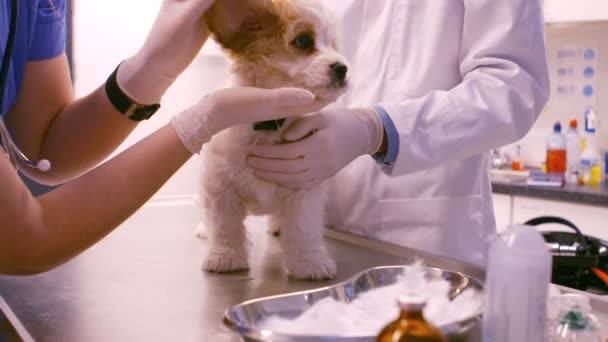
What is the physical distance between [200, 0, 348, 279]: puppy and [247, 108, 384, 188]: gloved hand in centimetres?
3

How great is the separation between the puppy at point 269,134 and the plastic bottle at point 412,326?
0.56 metres

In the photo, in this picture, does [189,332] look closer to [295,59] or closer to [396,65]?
[295,59]

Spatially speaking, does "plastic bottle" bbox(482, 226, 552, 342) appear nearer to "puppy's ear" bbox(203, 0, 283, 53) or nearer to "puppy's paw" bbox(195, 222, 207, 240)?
"puppy's ear" bbox(203, 0, 283, 53)

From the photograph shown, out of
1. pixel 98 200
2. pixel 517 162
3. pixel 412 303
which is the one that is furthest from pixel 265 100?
pixel 517 162

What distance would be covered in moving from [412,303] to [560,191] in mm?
2169

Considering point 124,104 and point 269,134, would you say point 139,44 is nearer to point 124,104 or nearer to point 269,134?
point 124,104

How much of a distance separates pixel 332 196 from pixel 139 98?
1.69 ft

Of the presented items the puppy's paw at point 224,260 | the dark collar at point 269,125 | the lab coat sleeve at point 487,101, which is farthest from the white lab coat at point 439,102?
the puppy's paw at point 224,260

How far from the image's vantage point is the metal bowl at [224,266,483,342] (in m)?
0.59

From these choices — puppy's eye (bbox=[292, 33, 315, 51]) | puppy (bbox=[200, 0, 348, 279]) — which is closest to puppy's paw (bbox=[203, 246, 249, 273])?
puppy (bbox=[200, 0, 348, 279])

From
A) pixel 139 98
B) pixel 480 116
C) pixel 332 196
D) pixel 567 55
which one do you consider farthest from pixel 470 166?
pixel 567 55

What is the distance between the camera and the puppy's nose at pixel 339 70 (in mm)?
1004

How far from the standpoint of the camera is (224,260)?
1066 mm

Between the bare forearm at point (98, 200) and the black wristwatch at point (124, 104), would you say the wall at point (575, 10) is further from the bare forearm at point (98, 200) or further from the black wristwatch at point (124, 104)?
the bare forearm at point (98, 200)
